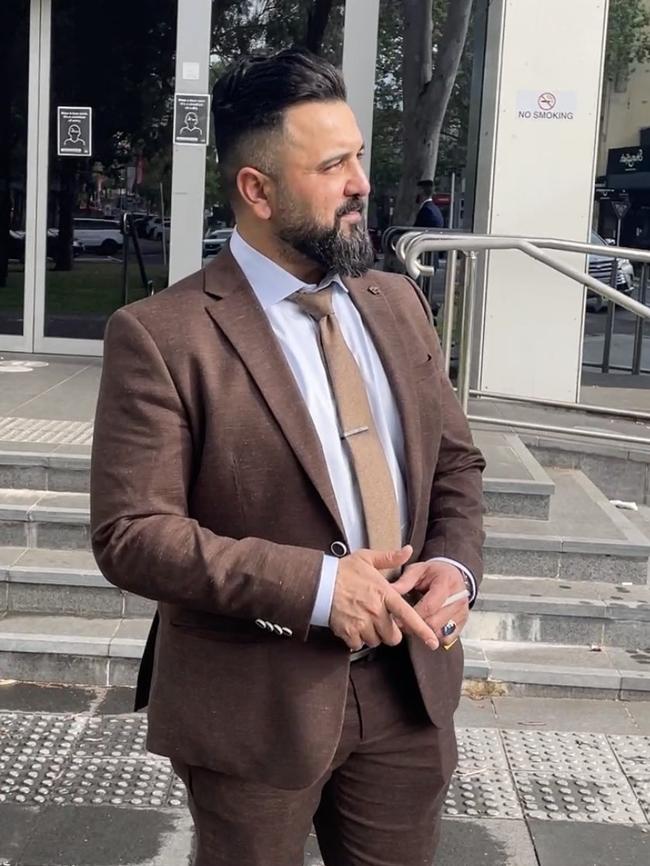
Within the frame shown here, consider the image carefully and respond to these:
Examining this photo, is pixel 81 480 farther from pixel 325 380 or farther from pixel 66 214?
pixel 66 214

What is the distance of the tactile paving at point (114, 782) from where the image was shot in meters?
3.45

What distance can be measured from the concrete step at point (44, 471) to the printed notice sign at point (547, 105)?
3502 mm

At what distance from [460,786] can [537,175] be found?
437 centimetres

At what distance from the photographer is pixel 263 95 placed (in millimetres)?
1812

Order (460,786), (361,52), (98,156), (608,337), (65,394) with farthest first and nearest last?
1. (608,337)
2. (98,156)
3. (361,52)
4. (65,394)
5. (460,786)

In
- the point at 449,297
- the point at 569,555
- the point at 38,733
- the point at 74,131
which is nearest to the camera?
the point at 38,733

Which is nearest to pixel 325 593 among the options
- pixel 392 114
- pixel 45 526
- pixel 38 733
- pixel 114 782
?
pixel 114 782

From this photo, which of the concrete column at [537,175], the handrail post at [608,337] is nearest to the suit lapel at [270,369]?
the concrete column at [537,175]

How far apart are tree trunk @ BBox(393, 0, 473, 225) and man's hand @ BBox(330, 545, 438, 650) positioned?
6831 millimetres

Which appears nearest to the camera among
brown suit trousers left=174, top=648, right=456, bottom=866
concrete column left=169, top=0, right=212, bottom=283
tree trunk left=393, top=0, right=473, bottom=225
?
brown suit trousers left=174, top=648, right=456, bottom=866

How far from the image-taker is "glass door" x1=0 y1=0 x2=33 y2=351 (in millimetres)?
8500

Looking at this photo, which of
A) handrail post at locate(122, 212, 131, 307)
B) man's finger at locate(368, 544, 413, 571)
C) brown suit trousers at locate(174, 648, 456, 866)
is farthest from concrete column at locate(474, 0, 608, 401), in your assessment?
man's finger at locate(368, 544, 413, 571)

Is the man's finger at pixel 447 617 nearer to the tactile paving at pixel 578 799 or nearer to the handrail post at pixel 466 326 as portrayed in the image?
the tactile paving at pixel 578 799

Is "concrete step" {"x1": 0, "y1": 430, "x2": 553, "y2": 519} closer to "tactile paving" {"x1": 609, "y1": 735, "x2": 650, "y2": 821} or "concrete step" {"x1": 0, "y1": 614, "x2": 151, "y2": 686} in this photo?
"concrete step" {"x1": 0, "y1": 614, "x2": 151, "y2": 686}
